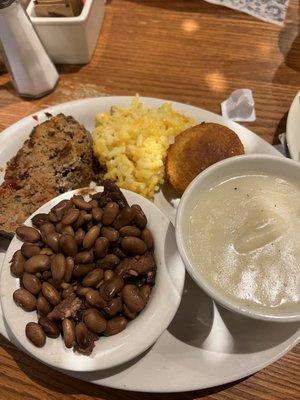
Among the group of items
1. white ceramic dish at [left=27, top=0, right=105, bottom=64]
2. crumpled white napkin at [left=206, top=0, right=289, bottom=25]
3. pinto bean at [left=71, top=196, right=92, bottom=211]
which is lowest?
pinto bean at [left=71, top=196, right=92, bottom=211]

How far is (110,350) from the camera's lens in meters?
0.98

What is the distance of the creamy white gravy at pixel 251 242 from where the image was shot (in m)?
0.96

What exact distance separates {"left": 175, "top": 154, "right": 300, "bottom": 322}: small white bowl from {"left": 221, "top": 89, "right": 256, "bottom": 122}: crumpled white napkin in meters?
0.58

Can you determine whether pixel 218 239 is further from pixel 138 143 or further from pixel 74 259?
pixel 138 143

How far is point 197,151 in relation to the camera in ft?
4.51

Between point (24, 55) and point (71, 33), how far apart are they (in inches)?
9.8

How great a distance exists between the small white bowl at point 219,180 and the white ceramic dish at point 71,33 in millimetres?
989

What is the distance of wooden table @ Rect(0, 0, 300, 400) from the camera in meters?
1.75

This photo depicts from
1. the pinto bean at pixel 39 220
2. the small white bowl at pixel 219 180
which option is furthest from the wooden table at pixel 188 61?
the pinto bean at pixel 39 220

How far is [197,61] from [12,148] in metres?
0.91

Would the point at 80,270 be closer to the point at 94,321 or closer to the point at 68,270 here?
the point at 68,270

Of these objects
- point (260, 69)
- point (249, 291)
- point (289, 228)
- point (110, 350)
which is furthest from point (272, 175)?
point (260, 69)

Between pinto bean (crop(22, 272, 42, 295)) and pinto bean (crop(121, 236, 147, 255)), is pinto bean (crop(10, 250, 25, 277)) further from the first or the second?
pinto bean (crop(121, 236, 147, 255))

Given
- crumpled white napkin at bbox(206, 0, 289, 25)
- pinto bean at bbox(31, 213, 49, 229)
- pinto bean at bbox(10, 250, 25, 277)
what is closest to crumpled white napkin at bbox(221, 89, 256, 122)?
crumpled white napkin at bbox(206, 0, 289, 25)
